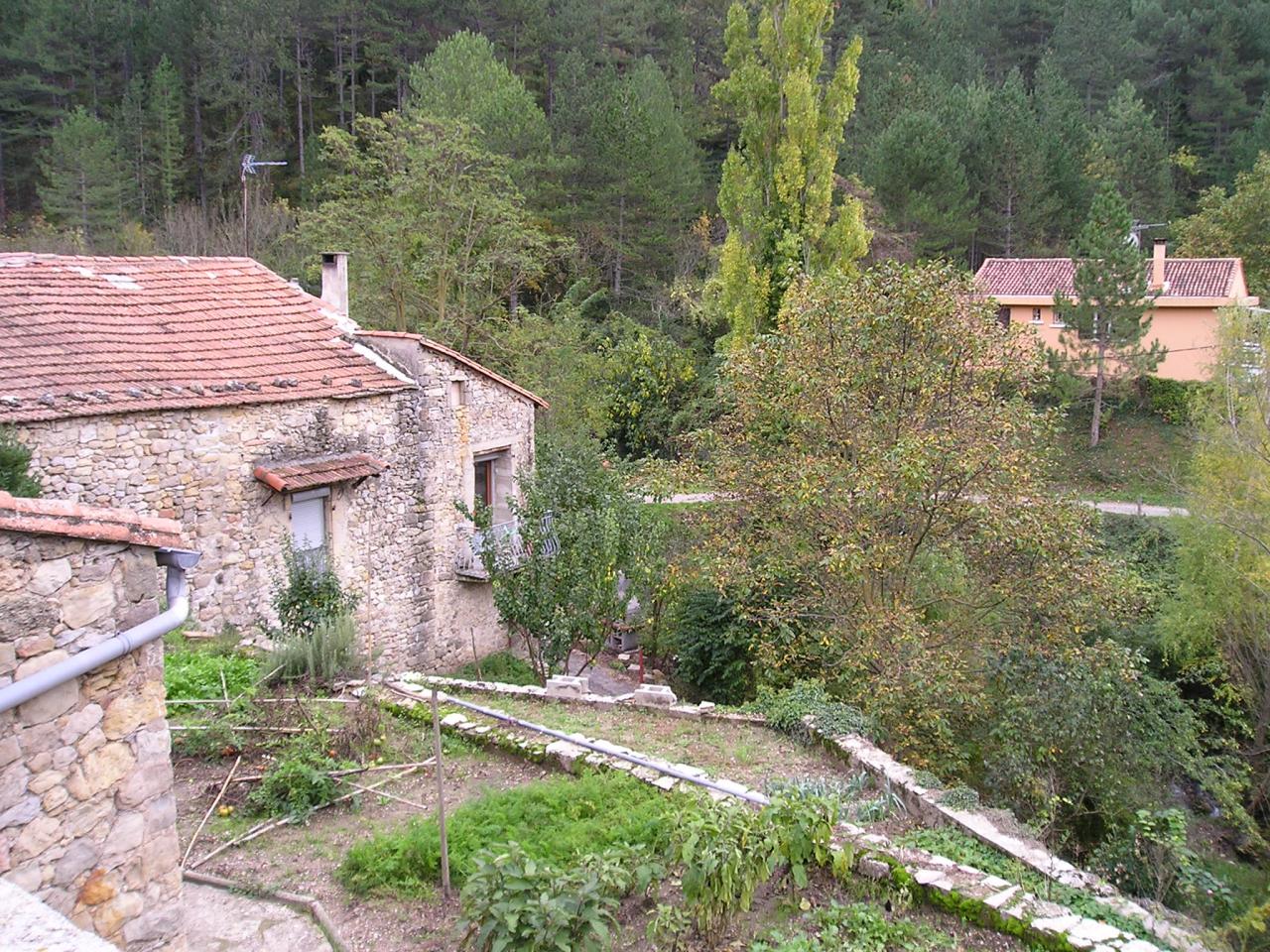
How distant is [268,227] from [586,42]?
54.5 feet

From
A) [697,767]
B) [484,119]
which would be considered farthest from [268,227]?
[697,767]

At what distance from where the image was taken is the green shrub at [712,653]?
14711 mm

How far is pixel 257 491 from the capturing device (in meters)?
11.7

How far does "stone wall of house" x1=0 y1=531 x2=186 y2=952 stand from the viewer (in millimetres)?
3959

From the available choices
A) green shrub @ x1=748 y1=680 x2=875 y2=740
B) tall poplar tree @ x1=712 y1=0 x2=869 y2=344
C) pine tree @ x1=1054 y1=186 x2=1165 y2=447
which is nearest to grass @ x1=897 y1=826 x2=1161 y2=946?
green shrub @ x1=748 y1=680 x2=875 y2=740

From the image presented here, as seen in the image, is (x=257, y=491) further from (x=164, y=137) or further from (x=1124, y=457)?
(x=164, y=137)

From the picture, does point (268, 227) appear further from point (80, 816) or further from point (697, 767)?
point (80, 816)

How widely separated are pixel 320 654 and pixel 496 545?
391 centimetres

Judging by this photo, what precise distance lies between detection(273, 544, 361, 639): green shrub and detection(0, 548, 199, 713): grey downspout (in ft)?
17.7

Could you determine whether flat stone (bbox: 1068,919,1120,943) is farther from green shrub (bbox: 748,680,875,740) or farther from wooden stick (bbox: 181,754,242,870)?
wooden stick (bbox: 181,754,242,870)

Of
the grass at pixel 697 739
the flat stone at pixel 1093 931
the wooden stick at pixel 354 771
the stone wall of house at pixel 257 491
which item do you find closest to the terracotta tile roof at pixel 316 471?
the stone wall of house at pixel 257 491

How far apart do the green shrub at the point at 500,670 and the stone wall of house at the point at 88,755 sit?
9.64m

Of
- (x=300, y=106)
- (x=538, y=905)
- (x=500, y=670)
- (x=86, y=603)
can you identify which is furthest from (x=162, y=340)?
(x=300, y=106)

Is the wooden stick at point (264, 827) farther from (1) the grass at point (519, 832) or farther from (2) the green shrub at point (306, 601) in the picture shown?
(2) the green shrub at point (306, 601)
